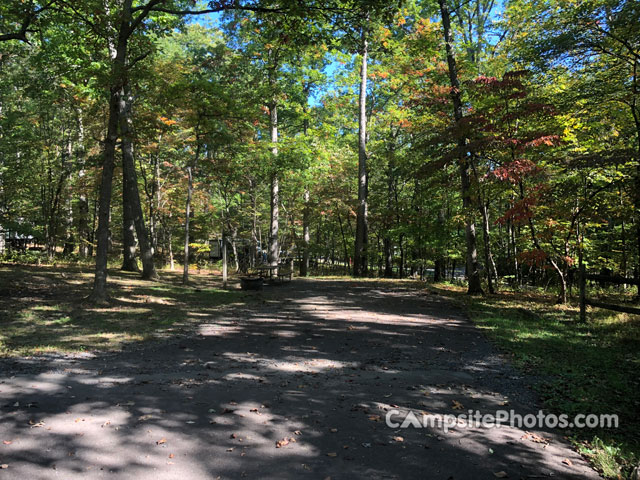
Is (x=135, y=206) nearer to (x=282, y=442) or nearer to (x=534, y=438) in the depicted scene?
(x=282, y=442)

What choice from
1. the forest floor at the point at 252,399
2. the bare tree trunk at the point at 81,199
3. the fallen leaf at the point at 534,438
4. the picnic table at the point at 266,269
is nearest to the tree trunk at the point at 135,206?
the picnic table at the point at 266,269

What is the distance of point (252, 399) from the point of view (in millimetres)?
3928

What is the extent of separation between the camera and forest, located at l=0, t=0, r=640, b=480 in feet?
10.1

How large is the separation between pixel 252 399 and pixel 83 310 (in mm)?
6257

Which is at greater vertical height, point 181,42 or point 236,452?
point 181,42

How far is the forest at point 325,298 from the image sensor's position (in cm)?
308

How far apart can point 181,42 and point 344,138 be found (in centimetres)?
1742

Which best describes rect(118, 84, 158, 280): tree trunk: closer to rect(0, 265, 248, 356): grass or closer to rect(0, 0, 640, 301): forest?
rect(0, 0, 640, 301): forest

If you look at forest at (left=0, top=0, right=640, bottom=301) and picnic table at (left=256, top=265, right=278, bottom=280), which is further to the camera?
picnic table at (left=256, top=265, right=278, bottom=280)

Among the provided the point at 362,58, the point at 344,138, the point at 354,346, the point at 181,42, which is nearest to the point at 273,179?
the point at 362,58

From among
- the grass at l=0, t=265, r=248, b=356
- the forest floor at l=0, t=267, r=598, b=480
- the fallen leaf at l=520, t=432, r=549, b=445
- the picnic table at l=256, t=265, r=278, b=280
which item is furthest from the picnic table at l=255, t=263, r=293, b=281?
the fallen leaf at l=520, t=432, r=549, b=445

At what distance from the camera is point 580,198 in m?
10.9

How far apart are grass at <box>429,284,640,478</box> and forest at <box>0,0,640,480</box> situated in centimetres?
3

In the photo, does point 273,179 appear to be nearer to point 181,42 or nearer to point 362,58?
point 362,58
